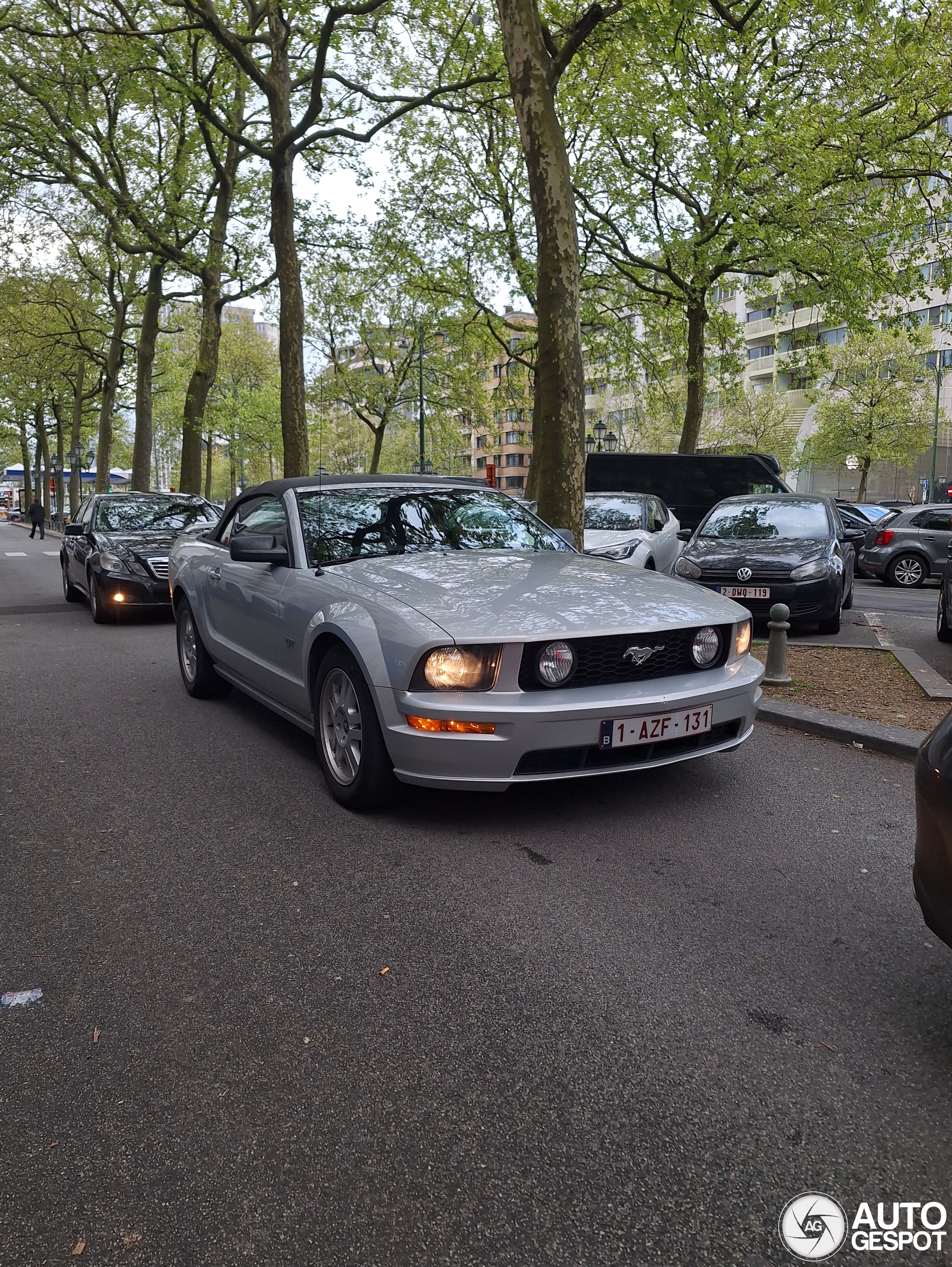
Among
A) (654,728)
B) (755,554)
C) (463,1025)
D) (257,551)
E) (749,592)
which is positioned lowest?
(463,1025)

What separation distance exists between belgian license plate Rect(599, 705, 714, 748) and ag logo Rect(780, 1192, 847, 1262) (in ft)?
7.18

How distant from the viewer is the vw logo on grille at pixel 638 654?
418cm

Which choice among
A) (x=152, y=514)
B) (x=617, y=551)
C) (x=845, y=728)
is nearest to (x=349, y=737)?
(x=845, y=728)

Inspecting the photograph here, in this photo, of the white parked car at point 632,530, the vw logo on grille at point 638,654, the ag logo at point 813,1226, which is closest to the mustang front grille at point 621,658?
the vw logo on grille at point 638,654

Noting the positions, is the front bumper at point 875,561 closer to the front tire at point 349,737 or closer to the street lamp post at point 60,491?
the front tire at point 349,737

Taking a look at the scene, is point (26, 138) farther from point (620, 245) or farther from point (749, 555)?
point (749, 555)

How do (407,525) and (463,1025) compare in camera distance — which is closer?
(463,1025)

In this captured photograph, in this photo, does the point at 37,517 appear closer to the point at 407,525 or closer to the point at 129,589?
the point at 129,589

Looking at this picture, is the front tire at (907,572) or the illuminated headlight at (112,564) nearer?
the illuminated headlight at (112,564)

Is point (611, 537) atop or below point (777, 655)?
atop

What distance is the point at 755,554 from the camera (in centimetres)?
1038

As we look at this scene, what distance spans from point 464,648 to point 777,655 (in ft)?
13.7

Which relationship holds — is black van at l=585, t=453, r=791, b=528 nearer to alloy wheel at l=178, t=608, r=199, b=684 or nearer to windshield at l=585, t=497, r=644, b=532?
windshield at l=585, t=497, r=644, b=532

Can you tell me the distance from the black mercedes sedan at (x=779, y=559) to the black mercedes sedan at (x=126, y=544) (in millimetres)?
5495
